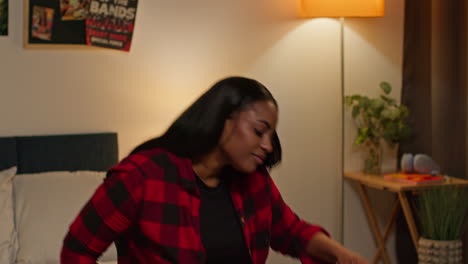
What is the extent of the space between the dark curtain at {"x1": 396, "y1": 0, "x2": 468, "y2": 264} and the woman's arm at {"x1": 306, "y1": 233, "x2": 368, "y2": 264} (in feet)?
6.96

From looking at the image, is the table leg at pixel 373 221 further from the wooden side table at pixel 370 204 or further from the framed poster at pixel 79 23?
the framed poster at pixel 79 23

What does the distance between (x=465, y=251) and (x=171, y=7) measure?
205 centimetres

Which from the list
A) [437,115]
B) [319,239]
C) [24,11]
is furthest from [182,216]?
[437,115]

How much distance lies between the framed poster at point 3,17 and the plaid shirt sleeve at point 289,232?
1.85 m

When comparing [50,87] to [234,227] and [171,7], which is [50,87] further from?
[234,227]

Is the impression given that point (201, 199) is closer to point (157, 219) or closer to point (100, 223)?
point (157, 219)

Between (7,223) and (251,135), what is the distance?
1.59 m

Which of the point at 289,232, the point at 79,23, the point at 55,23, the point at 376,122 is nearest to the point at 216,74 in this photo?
the point at 79,23

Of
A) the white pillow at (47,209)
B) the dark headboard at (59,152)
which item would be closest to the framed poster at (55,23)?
the dark headboard at (59,152)

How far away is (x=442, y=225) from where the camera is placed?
10.5 feet

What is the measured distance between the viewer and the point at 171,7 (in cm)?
332

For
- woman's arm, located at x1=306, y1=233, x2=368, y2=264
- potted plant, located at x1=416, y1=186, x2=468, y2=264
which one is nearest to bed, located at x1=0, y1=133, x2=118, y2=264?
woman's arm, located at x1=306, y1=233, x2=368, y2=264

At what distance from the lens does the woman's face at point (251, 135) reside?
1.47 meters

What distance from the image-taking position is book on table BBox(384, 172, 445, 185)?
10.8 feet
